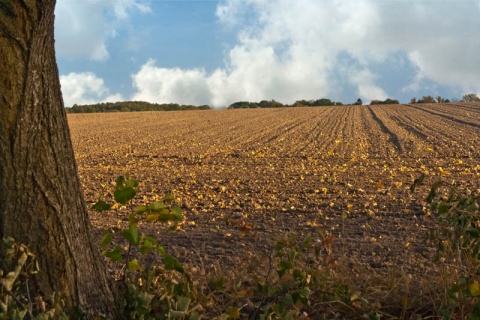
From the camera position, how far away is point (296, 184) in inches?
463

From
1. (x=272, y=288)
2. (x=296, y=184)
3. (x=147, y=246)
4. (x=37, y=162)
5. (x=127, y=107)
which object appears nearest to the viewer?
(x=37, y=162)

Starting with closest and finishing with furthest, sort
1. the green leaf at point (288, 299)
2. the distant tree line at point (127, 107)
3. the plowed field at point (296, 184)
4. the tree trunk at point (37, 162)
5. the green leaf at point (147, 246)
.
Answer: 1. the tree trunk at point (37, 162)
2. the green leaf at point (147, 246)
3. the green leaf at point (288, 299)
4. the plowed field at point (296, 184)
5. the distant tree line at point (127, 107)

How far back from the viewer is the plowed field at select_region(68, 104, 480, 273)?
275 inches

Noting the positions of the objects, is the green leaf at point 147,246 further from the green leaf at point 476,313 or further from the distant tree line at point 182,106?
the distant tree line at point 182,106

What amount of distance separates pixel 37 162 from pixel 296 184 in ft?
28.1

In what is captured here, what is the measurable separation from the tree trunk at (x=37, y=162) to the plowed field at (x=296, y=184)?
1170 millimetres

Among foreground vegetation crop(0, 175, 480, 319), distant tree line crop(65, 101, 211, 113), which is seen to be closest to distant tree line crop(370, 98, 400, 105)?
distant tree line crop(65, 101, 211, 113)

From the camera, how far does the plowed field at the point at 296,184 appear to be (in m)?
6.98

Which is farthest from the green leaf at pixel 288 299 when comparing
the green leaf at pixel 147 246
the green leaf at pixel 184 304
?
the green leaf at pixel 147 246

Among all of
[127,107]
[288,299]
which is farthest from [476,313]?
[127,107]

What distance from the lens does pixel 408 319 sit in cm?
404

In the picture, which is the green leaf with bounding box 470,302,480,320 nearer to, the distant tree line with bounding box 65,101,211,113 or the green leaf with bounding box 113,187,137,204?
the green leaf with bounding box 113,187,137,204

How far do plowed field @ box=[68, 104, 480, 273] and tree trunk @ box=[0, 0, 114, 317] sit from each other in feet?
3.84

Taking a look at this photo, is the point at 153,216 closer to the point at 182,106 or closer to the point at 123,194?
the point at 123,194
